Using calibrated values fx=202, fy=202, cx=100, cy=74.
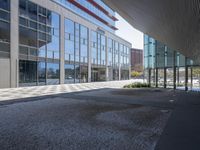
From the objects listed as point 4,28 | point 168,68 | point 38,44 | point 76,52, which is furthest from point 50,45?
point 168,68

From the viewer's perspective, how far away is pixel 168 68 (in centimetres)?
2552

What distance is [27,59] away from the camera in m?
25.6

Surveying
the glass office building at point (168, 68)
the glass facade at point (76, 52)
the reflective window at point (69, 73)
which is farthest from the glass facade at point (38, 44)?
the glass office building at point (168, 68)

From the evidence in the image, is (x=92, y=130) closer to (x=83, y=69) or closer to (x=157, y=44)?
(x=157, y=44)

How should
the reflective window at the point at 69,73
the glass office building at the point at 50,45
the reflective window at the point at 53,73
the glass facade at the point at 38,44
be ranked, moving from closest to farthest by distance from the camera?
the glass office building at the point at 50,45 < the glass facade at the point at 38,44 < the reflective window at the point at 53,73 < the reflective window at the point at 69,73

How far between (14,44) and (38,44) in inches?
158

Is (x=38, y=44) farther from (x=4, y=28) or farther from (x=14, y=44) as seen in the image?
(x=4, y=28)

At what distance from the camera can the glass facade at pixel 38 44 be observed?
82.0ft

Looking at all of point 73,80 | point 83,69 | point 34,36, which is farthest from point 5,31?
point 83,69

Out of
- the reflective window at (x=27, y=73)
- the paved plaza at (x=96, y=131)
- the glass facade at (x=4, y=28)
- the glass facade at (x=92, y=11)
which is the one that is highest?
the glass facade at (x=92, y=11)

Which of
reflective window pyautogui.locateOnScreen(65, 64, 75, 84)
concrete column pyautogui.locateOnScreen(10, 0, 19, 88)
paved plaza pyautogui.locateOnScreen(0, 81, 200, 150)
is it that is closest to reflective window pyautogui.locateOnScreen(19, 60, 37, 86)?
concrete column pyautogui.locateOnScreen(10, 0, 19, 88)

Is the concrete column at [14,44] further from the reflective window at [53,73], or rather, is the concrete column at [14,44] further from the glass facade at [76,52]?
the glass facade at [76,52]

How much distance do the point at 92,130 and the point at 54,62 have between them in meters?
25.2

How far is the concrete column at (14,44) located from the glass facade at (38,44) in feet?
2.22
